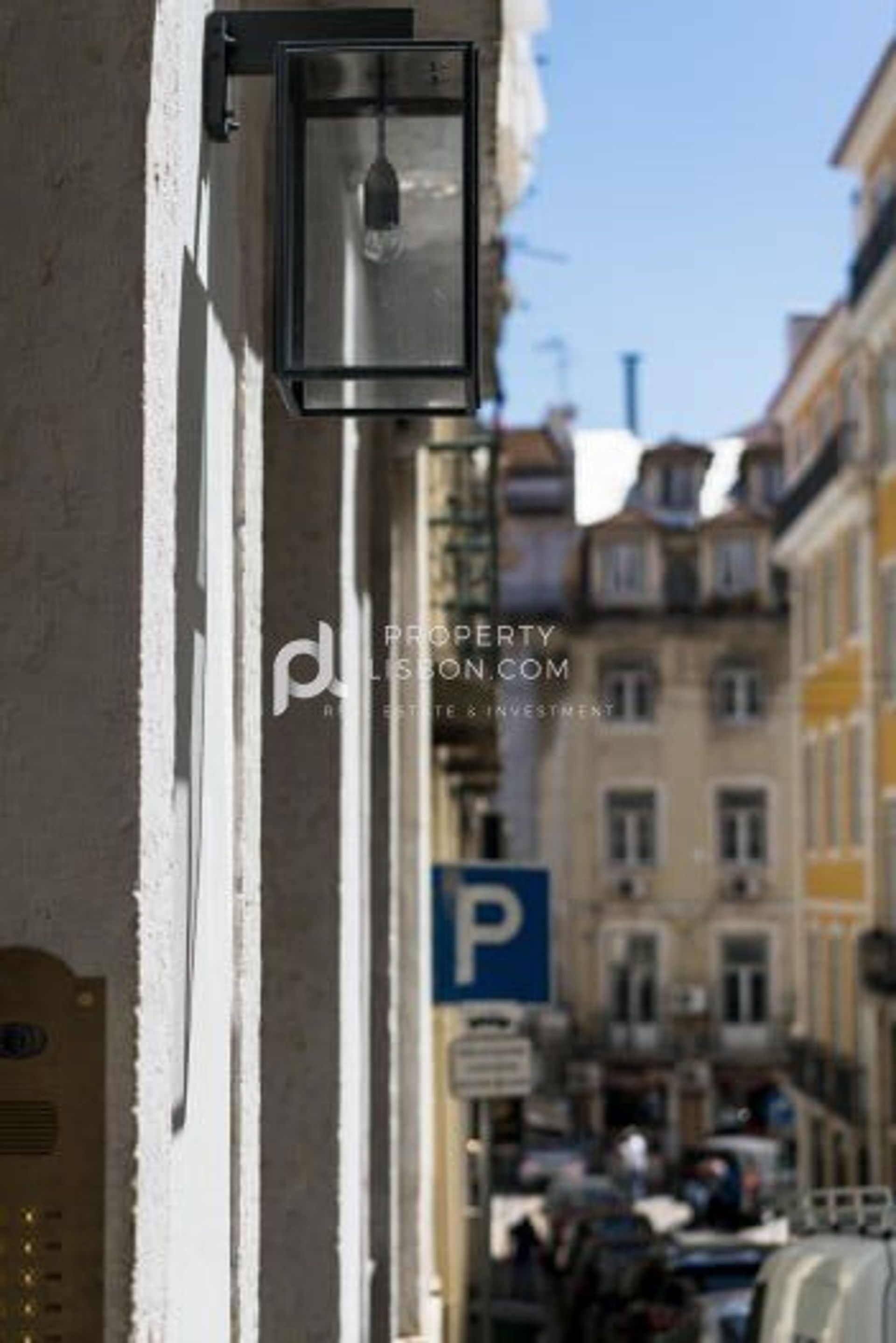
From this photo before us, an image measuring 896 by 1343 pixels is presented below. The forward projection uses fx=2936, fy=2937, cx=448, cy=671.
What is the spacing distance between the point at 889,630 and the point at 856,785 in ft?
11.9

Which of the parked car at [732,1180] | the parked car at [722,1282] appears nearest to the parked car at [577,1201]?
the parked car at [732,1180]

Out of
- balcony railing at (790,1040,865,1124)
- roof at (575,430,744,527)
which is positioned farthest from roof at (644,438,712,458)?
balcony railing at (790,1040,865,1124)

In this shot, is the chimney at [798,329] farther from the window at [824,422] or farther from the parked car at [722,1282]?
the parked car at [722,1282]

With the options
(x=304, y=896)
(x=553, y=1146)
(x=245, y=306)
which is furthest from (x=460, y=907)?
(x=553, y=1146)

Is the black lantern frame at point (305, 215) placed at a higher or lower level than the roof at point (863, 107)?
lower

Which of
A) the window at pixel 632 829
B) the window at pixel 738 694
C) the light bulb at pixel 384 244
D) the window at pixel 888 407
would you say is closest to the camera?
the light bulb at pixel 384 244

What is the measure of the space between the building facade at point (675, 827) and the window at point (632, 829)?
0.04 meters

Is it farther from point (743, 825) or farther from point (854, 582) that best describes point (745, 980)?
point (854, 582)

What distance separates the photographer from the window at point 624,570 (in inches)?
2482

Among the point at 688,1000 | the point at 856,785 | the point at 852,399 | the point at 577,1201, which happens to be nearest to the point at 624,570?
the point at 688,1000

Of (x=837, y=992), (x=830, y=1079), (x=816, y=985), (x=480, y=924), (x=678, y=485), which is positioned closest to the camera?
(x=480, y=924)

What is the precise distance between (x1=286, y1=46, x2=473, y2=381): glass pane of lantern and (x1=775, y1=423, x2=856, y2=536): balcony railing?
36.9 metres

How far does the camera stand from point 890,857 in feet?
131

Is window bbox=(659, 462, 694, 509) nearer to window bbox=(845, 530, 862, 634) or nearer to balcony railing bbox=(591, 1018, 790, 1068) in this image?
balcony railing bbox=(591, 1018, 790, 1068)
